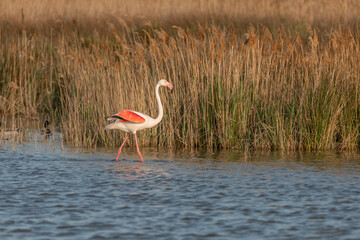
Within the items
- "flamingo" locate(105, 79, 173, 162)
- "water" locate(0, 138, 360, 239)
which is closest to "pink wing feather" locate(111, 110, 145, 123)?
"flamingo" locate(105, 79, 173, 162)

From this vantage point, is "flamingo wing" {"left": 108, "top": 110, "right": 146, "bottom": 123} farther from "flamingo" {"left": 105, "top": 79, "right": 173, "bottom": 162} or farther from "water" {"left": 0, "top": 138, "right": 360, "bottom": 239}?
"water" {"left": 0, "top": 138, "right": 360, "bottom": 239}

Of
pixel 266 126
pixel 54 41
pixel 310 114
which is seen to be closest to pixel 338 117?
pixel 310 114

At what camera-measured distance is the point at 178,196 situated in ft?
24.4

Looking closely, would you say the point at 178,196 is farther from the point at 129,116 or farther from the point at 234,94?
the point at 234,94

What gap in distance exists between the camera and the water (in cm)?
600

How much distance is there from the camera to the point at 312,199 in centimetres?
730

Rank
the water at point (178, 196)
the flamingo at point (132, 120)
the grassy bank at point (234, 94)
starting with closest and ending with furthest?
the water at point (178, 196)
the flamingo at point (132, 120)
the grassy bank at point (234, 94)

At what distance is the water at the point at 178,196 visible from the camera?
6000 mm

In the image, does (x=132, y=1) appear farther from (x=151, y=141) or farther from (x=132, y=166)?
(x=132, y=166)

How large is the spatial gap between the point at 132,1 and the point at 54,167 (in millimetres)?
15849

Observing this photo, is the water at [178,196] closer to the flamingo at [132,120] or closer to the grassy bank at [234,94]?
the flamingo at [132,120]

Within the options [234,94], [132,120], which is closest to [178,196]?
[132,120]

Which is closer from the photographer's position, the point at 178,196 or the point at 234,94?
the point at 178,196

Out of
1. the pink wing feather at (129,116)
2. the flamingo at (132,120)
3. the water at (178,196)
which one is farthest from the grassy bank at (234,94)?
the pink wing feather at (129,116)
